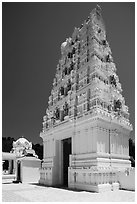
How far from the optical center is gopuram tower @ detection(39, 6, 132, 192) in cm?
1761

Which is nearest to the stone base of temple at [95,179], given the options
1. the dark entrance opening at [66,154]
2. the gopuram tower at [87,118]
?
the gopuram tower at [87,118]

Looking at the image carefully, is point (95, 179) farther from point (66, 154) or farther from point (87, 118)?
point (66, 154)

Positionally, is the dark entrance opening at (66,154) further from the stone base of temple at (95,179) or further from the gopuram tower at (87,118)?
the stone base of temple at (95,179)

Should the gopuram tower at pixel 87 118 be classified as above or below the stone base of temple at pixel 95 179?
above

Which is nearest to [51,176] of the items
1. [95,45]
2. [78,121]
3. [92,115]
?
[78,121]

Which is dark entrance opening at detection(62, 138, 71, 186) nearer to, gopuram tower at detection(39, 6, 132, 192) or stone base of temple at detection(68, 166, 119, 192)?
gopuram tower at detection(39, 6, 132, 192)

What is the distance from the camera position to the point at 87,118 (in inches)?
723

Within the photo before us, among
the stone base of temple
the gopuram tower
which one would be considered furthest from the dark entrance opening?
the stone base of temple

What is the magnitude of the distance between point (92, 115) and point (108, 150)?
3328mm

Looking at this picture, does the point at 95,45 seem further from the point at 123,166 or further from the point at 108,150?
the point at 123,166

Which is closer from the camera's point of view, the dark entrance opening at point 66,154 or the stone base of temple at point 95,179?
the stone base of temple at point 95,179

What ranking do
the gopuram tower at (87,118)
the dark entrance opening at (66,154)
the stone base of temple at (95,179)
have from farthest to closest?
the dark entrance opening at (66,154) → the gopuram tower at (87,118) → the stone base of temple at (95,179)

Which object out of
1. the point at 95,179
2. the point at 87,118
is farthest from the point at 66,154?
the point at 95,179

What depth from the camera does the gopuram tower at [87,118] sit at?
1761cm
